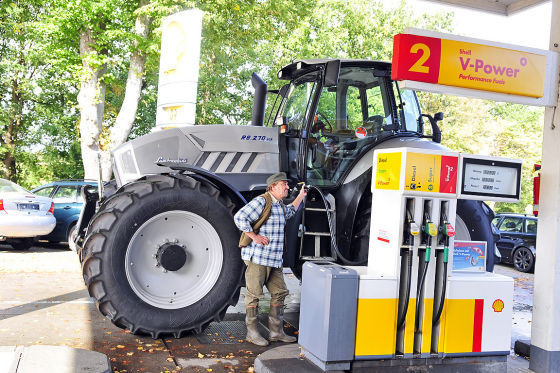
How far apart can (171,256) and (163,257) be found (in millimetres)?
81

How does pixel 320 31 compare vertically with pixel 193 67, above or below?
above

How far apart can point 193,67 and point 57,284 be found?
495 centimetres

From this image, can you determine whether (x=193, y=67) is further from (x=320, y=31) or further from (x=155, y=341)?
(x=320, y=31)

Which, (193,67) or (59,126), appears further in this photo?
(59,126)

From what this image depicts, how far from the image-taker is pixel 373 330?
4613 mm

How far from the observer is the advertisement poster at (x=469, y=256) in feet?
16.6

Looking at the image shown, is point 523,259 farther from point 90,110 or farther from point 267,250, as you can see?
point 90,110

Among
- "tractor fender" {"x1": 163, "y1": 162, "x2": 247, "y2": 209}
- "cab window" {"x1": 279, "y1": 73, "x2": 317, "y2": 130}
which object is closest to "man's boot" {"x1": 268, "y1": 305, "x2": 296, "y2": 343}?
"tractor fender" {"x1": 163, "y1": 162, "x2": 247, "y2": 209}

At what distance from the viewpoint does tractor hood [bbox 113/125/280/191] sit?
6621 millimetres

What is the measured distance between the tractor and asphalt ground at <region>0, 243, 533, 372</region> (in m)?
0.27

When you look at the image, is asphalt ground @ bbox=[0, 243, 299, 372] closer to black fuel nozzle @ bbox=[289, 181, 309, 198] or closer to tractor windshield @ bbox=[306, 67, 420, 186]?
black fuel nozzle @ bbox=[289, 181, 309, 198]

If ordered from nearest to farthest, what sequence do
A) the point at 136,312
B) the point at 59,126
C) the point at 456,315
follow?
the point at 456,315 < the point at 136,312 < the point at 59,126

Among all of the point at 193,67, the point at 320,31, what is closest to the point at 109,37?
the point at 193,67

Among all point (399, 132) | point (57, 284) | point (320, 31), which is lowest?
point (57, 284)
